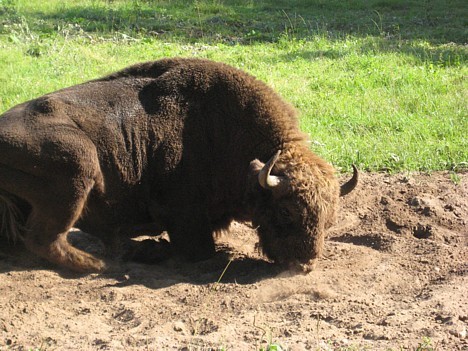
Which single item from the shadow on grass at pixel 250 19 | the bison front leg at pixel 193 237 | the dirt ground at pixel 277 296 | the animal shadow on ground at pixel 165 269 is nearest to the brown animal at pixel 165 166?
the bison front leg at pixel 193 237

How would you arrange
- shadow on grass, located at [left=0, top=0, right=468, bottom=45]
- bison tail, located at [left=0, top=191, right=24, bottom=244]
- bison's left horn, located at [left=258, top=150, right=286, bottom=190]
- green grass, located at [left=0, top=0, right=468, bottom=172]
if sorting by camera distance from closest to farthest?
bison's left horn, located at [left=258, top=150, right=286, bottom=190]
bison tail, located at [left=0, top=191, right=24, bottom=244]
green grass, located at [left=0, top=0, right=468, bottom=172]
shadow on grass, located at [left=0, top=0, right=468, bottom=45]

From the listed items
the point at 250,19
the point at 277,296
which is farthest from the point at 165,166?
the point at 250,19

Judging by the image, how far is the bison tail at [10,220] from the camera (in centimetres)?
641

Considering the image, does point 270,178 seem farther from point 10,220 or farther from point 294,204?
point 10,220

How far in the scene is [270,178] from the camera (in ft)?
20.3

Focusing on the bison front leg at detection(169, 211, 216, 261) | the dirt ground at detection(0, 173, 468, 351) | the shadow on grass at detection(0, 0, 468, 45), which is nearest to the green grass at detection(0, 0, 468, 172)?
the shadow on grass at detection(0, 0, 468, 45)

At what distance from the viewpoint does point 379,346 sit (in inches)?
186

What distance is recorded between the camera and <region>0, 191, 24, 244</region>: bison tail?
641 centimetres

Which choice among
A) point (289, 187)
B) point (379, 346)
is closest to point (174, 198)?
point (289, 187)

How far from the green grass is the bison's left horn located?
2.43 meters

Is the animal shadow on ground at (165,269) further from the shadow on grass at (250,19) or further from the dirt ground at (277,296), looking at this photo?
the shadow on grass at (250,19)

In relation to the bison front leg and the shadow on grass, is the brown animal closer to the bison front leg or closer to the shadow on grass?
the bison front leg

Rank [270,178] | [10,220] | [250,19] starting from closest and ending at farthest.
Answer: [270,178] < [10,220] < [250,19]

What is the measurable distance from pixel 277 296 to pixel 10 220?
2.51 metres
